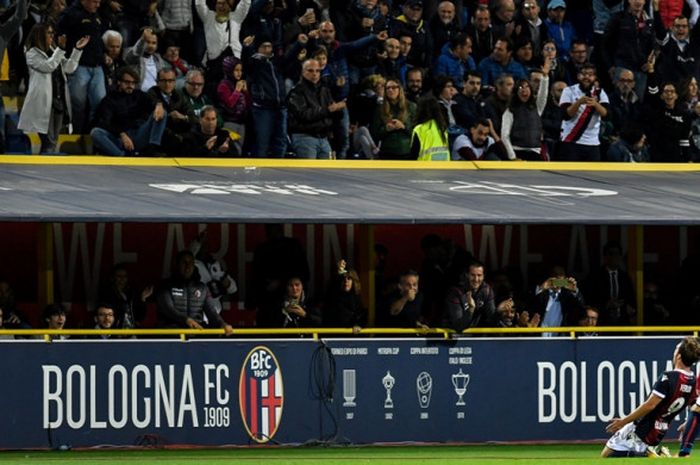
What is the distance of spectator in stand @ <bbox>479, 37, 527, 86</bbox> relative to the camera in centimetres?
2672

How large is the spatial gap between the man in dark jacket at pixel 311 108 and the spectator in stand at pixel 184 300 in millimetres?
3233

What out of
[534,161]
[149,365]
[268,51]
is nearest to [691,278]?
[534,161]

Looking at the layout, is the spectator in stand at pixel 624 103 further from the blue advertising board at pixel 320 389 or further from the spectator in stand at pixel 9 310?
the spectator in stand at pixel 9 310

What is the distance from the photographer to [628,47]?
→ 28.0 meters

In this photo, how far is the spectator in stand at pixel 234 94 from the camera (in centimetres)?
2464

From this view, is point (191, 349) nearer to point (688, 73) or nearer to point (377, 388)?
point (377, 388)

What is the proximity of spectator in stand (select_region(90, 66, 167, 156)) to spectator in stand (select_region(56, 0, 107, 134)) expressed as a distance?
13.1 inches

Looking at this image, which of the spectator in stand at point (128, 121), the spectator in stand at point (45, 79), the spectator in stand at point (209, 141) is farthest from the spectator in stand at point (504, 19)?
the spectator in stand at point (45, 79)

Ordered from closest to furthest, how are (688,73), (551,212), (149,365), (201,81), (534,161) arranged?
(149,365)
(551,212)
(201,81)
(534,161)
(688,73)

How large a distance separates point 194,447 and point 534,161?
293 inches

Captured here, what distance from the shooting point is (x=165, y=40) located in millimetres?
25156

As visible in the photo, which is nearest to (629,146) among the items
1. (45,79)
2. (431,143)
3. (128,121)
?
(431,143)

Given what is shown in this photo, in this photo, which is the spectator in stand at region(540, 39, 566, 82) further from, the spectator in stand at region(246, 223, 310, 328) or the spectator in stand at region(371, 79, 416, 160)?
the spectator in stand at region(246, 223, 310, 328)

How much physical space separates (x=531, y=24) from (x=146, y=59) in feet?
20.2
